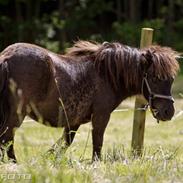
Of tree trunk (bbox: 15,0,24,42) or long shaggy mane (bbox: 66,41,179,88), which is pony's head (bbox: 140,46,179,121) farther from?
tree trunk (bbox: 15,0,24,42)

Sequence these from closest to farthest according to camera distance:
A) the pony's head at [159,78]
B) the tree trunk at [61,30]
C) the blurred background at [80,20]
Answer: the pony's head at [159,78] < the blurred background at [80,20] < the tree trunk at [61,30]

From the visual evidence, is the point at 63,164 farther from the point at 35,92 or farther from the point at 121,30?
the point at 121,30

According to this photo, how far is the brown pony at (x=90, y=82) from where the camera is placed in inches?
251

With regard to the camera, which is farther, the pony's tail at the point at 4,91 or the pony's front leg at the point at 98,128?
the pony's front leg at the point at 98,128

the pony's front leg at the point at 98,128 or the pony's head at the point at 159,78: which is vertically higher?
the pony's head at the point at 159,78

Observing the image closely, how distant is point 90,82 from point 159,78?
70 cm

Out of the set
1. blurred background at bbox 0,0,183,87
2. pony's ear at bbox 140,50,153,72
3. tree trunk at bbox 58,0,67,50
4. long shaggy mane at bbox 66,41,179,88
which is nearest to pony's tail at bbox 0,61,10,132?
long shaggy mane at bbox 66,41,179,88

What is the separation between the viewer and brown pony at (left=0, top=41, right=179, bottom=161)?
6.37 metres

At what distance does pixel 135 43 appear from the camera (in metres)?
23.7

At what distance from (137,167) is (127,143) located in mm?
5482

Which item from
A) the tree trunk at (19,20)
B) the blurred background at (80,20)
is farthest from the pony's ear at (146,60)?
the tree trunk at (19,20)

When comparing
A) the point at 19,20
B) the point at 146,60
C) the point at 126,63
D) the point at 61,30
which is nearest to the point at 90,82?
the point at 126,63

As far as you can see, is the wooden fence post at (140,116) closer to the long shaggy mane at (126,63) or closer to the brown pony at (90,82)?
the brown pony at (90,82)

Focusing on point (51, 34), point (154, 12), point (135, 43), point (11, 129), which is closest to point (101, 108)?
point (11, 129)
